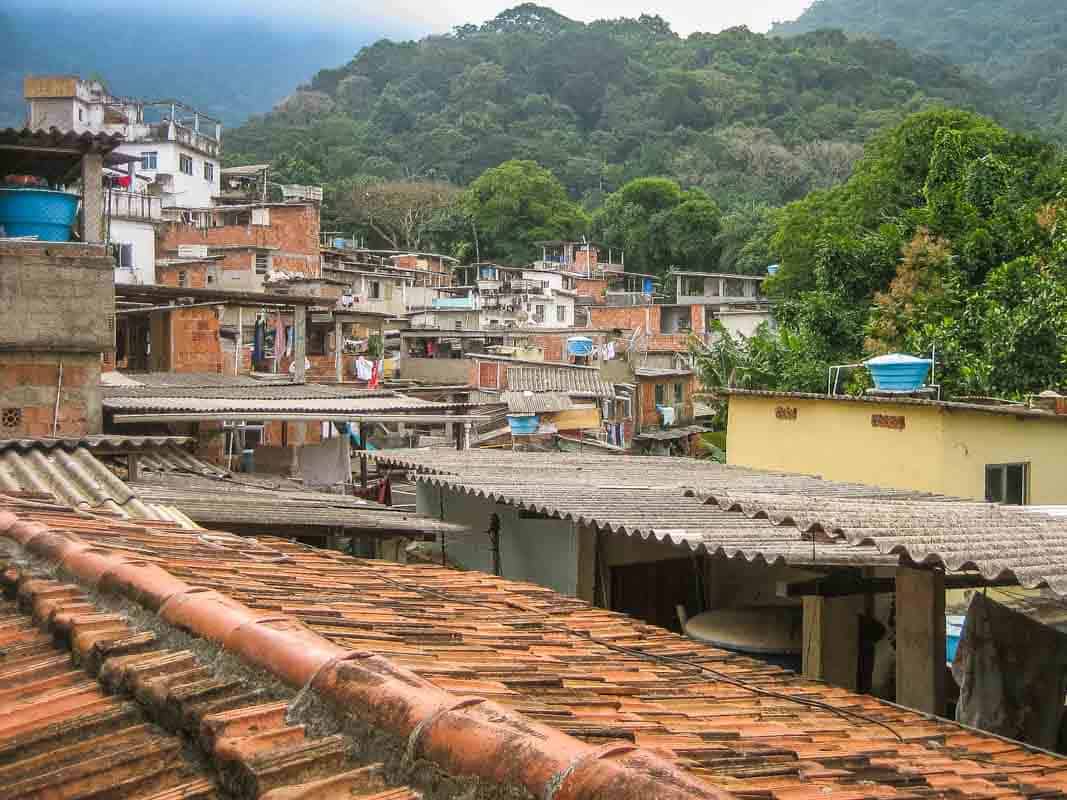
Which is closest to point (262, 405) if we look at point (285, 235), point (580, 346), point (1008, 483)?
point (1008, 483)

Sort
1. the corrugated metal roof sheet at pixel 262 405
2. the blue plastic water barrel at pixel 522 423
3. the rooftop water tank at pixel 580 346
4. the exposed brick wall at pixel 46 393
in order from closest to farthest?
1. the exposed brick wall at pixel 46 393
2. the corrugated metal roof sheet at pixel 262 405
3. the blue plastic water barrel at pixel 522 423
4. the rooftop water tank at pixel 580 346

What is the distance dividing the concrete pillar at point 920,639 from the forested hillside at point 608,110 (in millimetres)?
65982

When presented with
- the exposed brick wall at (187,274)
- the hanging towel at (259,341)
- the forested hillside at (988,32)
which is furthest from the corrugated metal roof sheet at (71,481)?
the forested hillside at (988,32)

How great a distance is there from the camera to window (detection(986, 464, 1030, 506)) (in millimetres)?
17727

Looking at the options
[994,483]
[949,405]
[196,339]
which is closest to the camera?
[949,405]

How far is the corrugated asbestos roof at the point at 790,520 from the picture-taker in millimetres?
5547

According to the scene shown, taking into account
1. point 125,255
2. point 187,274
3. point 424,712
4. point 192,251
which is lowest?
point 424,712

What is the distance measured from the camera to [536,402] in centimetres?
3228

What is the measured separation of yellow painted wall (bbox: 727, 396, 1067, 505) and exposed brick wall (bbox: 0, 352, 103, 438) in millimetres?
11419

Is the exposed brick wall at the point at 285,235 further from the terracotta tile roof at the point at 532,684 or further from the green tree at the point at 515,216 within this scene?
the terracotta tile roof at the point at 532,684

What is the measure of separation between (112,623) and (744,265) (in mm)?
60586

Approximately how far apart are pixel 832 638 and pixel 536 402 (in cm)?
2376

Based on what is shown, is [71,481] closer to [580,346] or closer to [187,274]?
[580,346]

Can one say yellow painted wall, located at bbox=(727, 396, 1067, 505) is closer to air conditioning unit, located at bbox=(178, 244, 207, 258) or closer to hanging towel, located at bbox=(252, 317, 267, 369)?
hanging towel, located at bbox=(252, 317, 267, 369)
